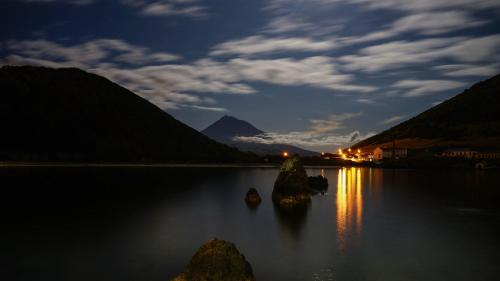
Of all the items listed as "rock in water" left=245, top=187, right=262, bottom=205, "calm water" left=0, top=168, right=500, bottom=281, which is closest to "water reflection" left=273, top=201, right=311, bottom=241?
"calm water" left=0, top=168, right=500, bottom=281

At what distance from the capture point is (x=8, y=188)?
6925 cm

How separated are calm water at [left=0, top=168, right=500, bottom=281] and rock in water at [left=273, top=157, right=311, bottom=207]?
7.67ft

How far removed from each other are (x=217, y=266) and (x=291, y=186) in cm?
4224

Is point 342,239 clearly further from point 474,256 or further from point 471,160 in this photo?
point 471,160

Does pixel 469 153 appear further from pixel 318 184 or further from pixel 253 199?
pixel 253 199

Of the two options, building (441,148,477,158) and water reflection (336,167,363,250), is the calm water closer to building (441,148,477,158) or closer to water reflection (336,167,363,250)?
water reflection (336,167,363,250)

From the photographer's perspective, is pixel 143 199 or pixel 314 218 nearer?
pixel 314 218

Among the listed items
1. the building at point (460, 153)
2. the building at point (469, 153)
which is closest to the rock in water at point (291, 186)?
the building at point (469, 153)

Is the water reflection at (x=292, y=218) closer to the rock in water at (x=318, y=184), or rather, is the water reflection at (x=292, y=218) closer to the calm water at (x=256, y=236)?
the calm water at (x=256, y=236)

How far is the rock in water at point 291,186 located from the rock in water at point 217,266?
3877cm

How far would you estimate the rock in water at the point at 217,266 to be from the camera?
18.2 meters

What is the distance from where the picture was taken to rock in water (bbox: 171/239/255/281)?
18.2 meters

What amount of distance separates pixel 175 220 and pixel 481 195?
52886 mm

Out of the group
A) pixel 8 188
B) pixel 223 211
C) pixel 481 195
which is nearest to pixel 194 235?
pixel 223 211
